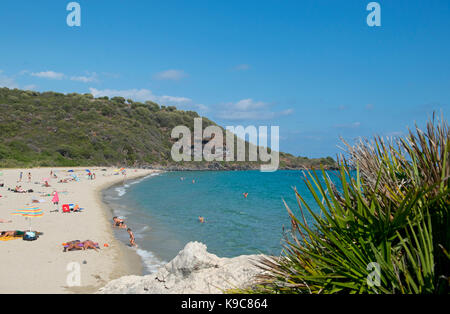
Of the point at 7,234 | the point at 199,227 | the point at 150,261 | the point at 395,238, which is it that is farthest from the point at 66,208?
the point at 395,238

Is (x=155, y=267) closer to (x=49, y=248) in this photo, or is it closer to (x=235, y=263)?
(x=49, y=248)

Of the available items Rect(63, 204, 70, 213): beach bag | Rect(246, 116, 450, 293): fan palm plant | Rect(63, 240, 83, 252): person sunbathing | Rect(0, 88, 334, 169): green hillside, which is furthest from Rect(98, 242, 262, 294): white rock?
Rect(0, 88, 334, 169): green hillside

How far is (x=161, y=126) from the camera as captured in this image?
100062 millimetres

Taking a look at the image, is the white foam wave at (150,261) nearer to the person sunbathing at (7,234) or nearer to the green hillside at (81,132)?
the person sunbathing at (7,234)

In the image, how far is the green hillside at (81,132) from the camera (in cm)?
5381

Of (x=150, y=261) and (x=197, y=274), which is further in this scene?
(x=150, y=261)

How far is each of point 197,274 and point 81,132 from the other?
69.8m

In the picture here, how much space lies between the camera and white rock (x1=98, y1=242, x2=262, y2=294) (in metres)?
4.72

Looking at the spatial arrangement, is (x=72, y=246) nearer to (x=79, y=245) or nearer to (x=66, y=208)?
(x=79, y=245)

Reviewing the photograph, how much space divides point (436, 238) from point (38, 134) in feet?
222

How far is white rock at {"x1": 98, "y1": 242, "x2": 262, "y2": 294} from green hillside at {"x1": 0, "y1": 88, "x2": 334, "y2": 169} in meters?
42.9

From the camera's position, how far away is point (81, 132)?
6750cm

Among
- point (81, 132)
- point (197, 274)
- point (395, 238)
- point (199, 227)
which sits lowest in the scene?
point (199, 227)
